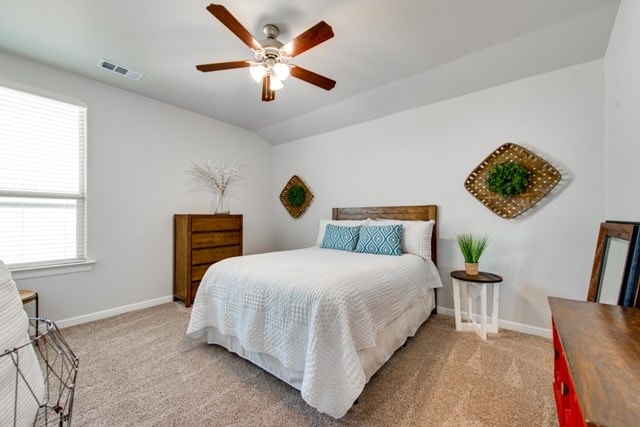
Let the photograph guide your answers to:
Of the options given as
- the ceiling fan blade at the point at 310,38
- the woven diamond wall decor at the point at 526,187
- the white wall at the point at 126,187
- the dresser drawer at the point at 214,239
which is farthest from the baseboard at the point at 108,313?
the woven diamond wall decor at the point at 526,187

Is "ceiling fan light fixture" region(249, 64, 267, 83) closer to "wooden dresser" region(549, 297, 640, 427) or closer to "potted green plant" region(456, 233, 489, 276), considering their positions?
"wooden dresser" region(549, 297, 640, 427)

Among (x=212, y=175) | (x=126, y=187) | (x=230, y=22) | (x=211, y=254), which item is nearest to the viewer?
(x=230, y=22)

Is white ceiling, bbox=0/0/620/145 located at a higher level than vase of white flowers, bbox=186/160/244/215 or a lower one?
higher

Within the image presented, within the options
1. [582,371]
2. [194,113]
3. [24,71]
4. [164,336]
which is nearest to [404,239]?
[582,371]

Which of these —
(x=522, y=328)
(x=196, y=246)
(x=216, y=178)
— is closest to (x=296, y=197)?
(x=216, y=178)

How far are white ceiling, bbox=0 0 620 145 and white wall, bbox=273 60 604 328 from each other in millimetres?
229

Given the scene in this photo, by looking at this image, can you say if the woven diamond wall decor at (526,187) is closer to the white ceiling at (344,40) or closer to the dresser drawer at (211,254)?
the white ceiling at (344,40)

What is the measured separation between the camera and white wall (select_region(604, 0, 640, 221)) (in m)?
1.54

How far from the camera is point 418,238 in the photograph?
2803mm

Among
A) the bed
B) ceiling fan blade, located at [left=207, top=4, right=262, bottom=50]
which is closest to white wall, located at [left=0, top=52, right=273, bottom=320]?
the bed

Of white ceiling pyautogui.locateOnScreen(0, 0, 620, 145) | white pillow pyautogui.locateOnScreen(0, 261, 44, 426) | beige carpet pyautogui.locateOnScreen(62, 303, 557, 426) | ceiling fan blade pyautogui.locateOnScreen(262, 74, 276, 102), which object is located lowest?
beige carpet pyautogui.locateOnScreen(62, 303, 557, 426)

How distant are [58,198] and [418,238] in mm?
3765

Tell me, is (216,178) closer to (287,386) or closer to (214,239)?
(214,239)

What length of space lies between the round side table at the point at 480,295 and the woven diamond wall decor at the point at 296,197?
251 centimetres
